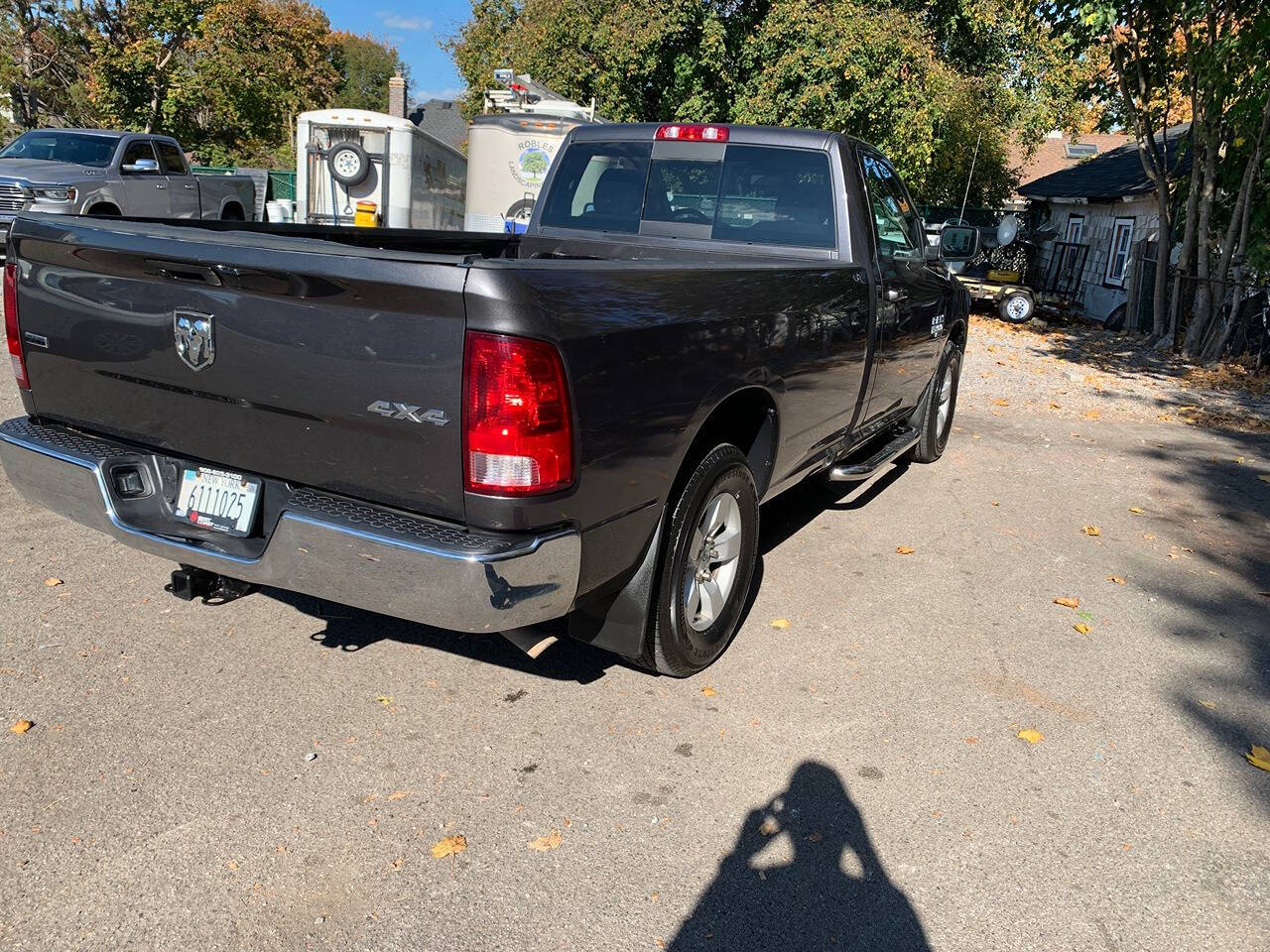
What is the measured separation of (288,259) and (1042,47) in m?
28.9

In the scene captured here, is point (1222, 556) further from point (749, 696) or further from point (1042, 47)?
point (1042, 47)

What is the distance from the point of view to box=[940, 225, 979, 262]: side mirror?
6.29 metres

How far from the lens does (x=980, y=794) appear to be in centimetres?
326

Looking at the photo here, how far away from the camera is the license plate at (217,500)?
9.84 feet

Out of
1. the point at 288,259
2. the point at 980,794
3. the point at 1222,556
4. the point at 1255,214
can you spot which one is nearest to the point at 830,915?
the point at 980,794

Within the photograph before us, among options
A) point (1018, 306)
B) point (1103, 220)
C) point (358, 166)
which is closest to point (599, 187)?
point (358, 166)

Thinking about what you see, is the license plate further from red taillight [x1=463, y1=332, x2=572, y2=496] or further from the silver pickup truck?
the silver pickup truck

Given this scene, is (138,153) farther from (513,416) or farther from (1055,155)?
(1055,155)

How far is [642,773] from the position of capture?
328 cm

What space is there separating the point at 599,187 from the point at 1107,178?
21.4 metres

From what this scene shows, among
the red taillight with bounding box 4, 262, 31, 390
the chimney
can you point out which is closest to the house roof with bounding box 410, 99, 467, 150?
the chimney

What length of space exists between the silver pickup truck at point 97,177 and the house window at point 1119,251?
17.2 metres

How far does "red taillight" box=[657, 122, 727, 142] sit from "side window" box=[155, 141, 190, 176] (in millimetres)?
12877

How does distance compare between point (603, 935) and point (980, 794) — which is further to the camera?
point (980, 794)
